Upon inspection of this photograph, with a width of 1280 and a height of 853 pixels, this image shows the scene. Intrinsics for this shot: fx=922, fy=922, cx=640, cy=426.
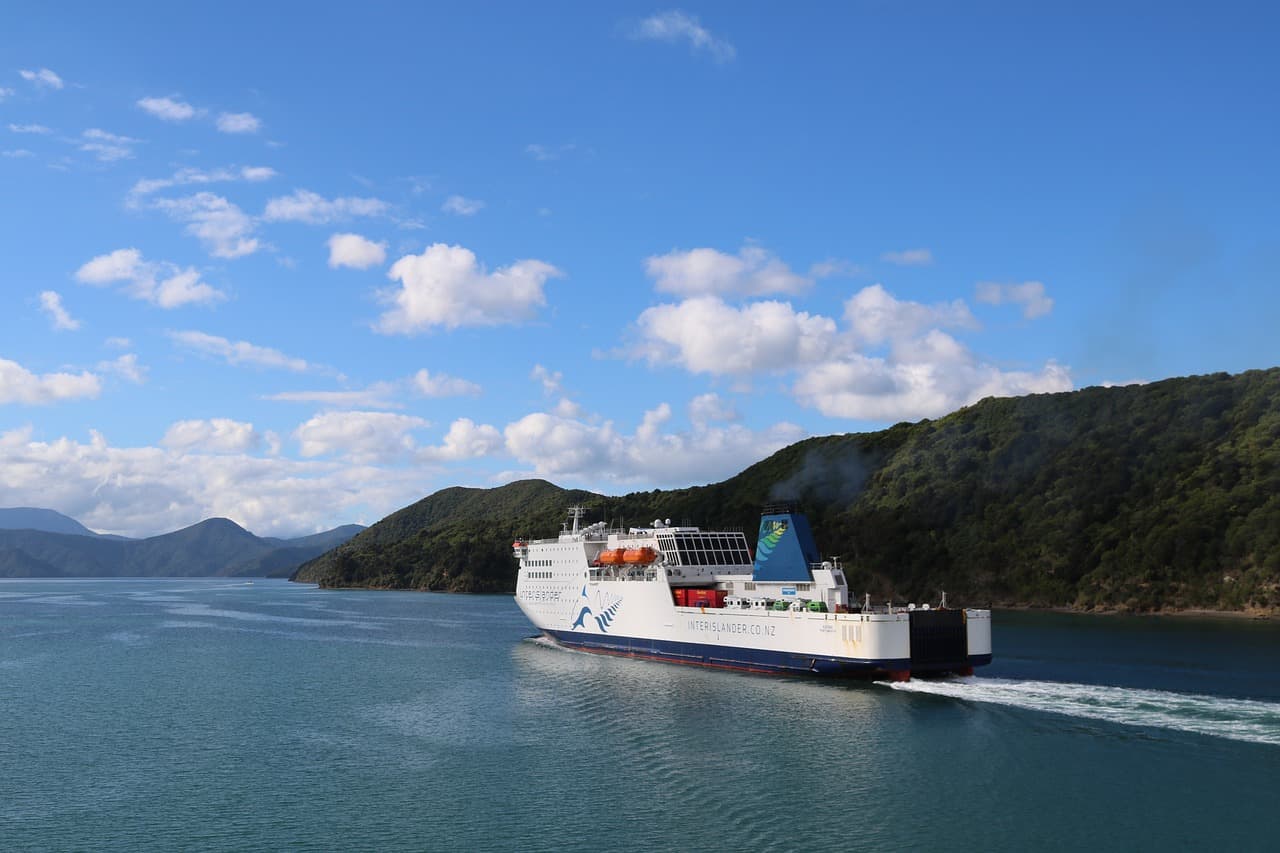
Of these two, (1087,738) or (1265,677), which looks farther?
(1265,677)

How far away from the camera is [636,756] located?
104ft

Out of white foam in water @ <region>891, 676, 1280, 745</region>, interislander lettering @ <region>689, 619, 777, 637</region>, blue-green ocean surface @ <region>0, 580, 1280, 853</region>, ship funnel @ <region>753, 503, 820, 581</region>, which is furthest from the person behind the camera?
ship funnel @ <region>753, 503, 820, 581</region>

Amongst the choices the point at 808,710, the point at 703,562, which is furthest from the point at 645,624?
the point at 808,710

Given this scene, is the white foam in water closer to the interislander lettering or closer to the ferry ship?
the ferry ship

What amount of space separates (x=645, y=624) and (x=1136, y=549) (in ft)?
220

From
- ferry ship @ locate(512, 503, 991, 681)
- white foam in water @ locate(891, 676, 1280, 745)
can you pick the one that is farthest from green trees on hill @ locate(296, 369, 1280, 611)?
white foam in water @ locate(891, 676, 1280, 745)

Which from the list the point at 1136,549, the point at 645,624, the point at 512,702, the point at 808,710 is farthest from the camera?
the point at 1136,549

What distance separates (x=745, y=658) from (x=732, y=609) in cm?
275

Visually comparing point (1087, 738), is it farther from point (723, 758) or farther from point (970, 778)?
point (723, 758)

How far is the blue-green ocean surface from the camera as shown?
80.2 ft

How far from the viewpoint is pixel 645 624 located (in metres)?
56.8

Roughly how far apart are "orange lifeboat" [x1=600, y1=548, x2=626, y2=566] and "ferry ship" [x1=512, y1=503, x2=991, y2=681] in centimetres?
8

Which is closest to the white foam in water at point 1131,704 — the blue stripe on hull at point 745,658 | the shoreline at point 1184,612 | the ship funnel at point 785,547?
the blue stripe on hull at point 745,658

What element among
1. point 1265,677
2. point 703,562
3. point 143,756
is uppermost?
point 703,562
